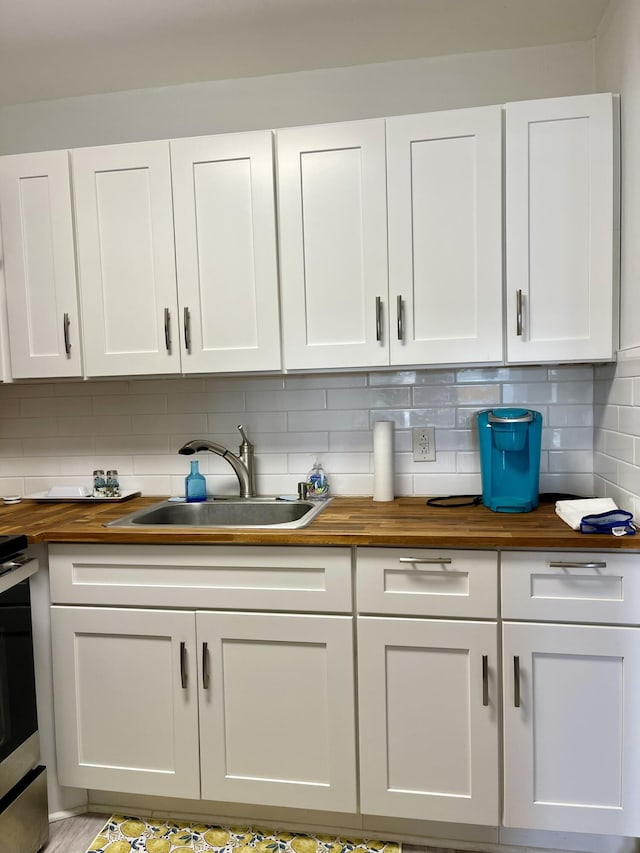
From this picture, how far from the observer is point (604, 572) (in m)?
1.57

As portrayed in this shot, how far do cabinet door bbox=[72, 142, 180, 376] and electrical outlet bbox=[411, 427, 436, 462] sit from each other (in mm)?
906

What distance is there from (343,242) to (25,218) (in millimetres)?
1122

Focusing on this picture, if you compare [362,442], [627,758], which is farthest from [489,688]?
[362,442]

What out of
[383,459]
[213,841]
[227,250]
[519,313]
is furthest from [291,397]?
[213,841]

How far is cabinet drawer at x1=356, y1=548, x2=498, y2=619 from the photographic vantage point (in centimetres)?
163

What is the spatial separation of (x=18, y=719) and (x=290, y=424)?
1284mm

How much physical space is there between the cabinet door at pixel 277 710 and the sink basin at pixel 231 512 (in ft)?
1.62

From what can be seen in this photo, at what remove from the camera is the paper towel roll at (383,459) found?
211 centimetres

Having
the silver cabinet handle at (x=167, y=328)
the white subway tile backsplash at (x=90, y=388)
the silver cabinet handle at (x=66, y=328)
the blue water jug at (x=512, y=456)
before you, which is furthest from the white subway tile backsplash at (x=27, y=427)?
the blue water jug at (x=512, y=456)

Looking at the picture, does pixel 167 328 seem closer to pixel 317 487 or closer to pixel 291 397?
pixel 291 397

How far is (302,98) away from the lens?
2.21 meters

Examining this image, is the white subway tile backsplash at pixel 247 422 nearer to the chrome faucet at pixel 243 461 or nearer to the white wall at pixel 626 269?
the chrome faucet at pixel 243 461

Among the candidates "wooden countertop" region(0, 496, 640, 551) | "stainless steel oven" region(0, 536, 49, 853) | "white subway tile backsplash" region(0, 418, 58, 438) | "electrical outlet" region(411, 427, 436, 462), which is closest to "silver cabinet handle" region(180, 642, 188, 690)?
"wooden countertop" region(0, 496, 640, 551)

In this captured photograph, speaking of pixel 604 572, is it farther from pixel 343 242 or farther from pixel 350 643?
pixel 343 242
